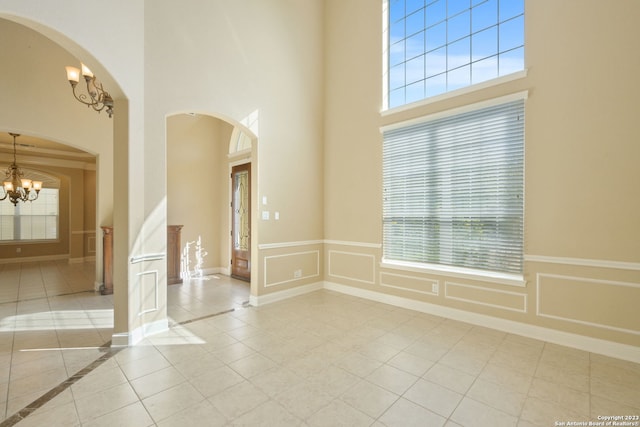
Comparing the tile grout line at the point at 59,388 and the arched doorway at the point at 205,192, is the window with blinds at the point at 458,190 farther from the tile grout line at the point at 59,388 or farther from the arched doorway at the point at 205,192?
the tile grout line at the point at 59,388

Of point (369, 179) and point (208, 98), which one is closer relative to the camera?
point (208, 98)

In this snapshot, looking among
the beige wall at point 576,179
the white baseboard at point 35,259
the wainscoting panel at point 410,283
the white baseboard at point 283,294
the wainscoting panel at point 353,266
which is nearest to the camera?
the beige wall at point 576,179

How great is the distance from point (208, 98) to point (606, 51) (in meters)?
4.47

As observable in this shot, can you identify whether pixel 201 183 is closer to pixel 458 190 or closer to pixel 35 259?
pixel 458 190

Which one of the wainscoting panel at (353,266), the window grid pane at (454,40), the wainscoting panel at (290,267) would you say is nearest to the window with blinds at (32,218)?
the wainscoting panel at (290,267)

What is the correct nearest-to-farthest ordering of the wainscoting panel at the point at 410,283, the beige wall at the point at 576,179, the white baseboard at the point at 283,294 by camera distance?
the beige wall at the point at 576,179, the wainscoting panel at the point at 410,283, the white baseboard at the point at 283,294

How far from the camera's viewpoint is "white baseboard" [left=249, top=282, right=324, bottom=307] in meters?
4.52

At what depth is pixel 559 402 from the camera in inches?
86.7

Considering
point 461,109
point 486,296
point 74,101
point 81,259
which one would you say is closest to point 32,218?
point 81,259

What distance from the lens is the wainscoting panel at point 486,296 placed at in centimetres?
342

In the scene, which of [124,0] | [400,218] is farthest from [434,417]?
[124,0]

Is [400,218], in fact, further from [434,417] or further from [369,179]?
[434,417]

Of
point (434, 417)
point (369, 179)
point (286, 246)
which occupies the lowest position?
point (434, 417)

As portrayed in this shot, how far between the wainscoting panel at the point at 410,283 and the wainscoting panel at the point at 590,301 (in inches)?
47.3
